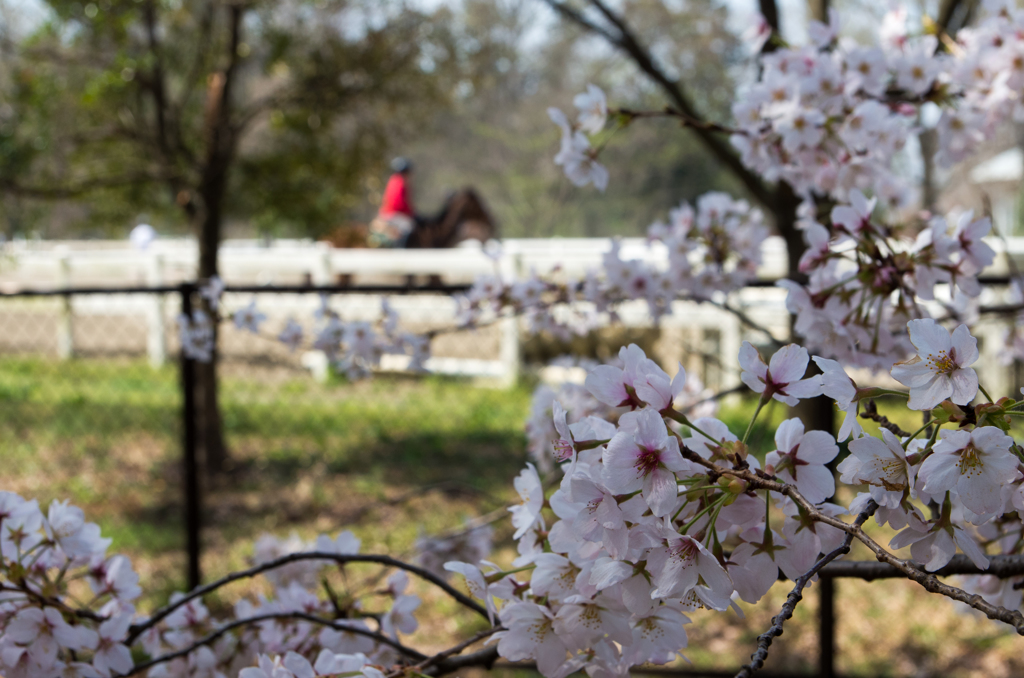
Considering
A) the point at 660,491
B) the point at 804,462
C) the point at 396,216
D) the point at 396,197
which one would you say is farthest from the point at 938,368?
the point at 396,197

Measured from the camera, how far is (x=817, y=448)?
618 millimetres

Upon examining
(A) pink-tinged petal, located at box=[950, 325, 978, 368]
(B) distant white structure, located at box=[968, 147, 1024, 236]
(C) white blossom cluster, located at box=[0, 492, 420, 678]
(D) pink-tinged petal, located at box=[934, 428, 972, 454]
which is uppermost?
(B) distant white structure, located at box=[968, 147, 1024, 236]

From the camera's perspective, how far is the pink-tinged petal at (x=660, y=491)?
0.54 metres

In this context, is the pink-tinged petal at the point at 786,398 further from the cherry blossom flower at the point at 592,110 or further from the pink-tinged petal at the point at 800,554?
the cherry blossom flower at the point at 592,110

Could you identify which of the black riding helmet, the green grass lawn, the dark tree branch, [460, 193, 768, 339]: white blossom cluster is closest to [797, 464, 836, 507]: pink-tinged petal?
the green grass lawn

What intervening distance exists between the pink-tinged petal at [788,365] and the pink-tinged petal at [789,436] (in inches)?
1.5

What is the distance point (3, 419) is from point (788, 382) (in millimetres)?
6167

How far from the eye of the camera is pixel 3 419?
5578 mm

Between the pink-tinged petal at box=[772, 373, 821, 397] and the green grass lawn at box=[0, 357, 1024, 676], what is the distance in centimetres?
112

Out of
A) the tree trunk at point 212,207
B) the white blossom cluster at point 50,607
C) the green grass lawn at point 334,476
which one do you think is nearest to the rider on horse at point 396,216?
the green grass lawn at point 334,476

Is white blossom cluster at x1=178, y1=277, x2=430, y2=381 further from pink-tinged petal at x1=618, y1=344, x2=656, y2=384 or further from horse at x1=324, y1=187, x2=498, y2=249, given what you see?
horse at x1=324, y1=187, x2=498, y2=249

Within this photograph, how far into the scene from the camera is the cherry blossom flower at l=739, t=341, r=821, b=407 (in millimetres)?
606

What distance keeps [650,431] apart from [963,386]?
220 mm

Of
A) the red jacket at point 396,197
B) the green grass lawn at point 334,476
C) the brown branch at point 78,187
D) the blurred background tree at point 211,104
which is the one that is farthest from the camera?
the red jacket at point 396,197
